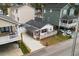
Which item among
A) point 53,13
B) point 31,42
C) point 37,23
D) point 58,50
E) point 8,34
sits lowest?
point 58,50

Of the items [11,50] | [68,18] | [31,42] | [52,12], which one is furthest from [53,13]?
[11,50]

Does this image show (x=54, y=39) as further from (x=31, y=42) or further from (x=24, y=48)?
(x=24, y=48)

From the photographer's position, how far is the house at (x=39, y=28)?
69.7 inches

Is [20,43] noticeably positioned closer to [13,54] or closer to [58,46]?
[13,54]

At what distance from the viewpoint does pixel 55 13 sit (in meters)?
1.76

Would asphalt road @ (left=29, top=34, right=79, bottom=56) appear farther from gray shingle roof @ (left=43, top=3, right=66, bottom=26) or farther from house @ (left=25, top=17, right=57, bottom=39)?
gray shingle roof @ (left=43, top=3, right=66, bottom=26)

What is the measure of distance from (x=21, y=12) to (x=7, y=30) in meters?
0.31

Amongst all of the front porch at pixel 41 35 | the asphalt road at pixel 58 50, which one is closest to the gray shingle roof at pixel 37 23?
the front porch at pixel 41 35

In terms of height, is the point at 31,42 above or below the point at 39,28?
below

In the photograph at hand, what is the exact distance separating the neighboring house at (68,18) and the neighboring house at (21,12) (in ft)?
1.41

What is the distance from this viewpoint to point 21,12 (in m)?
1.74

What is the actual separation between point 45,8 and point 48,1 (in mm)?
109

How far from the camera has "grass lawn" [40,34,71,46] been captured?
181 cm

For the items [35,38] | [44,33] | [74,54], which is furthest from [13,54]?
[74,54]
